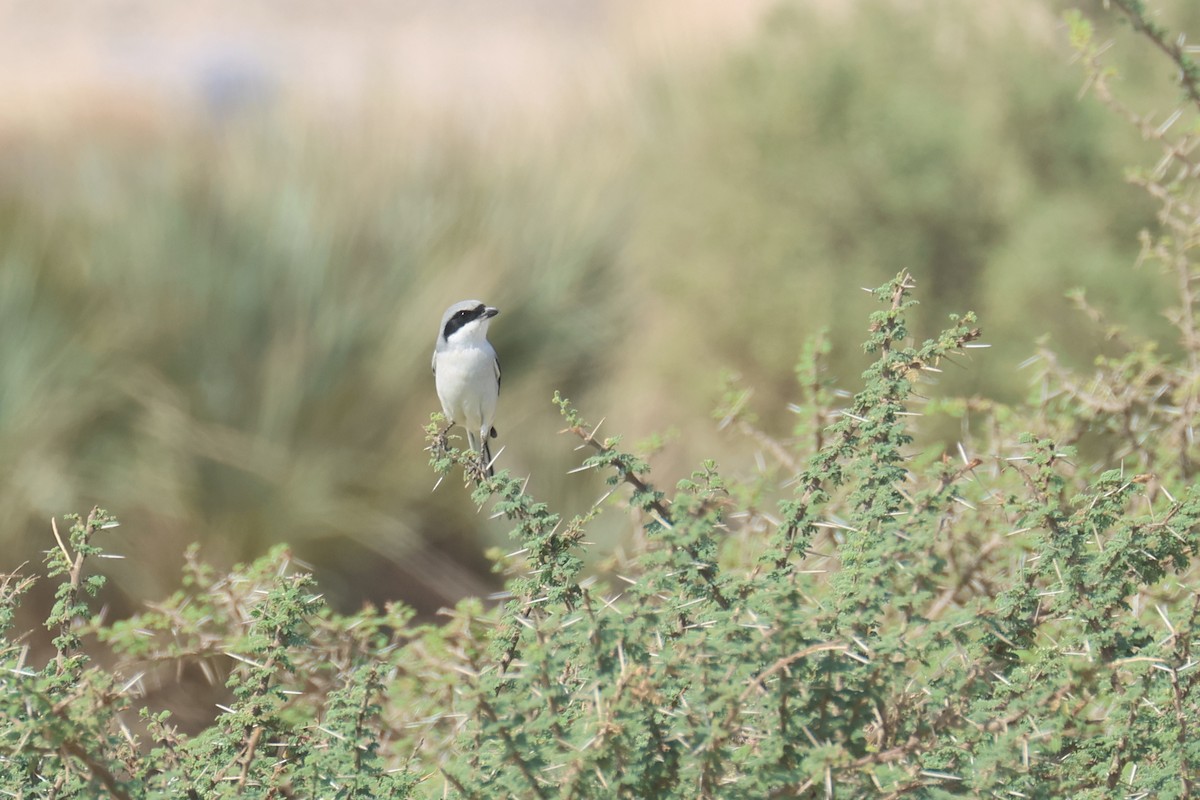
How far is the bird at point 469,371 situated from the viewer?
4594 millimetres

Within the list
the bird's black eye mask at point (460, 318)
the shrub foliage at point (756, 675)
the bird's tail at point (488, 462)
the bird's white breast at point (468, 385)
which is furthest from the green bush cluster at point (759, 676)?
the bird's black eye mask at point (460, 318)

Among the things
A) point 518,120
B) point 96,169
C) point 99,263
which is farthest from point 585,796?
point 518,120

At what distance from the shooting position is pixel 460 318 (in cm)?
495

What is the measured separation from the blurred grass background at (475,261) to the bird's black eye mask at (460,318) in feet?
12.4

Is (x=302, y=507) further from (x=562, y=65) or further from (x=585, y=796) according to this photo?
(x=562, y=65)

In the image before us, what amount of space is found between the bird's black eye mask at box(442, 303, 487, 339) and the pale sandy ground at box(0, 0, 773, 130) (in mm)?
7445

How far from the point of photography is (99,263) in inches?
351

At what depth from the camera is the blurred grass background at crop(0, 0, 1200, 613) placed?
8359mm

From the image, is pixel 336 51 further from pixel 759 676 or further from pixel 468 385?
pixel 759 676

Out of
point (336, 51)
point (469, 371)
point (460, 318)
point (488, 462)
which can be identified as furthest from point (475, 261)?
point (336, 51)

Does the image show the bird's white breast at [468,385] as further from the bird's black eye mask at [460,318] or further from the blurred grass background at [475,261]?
the blurred grass background at [475,261]

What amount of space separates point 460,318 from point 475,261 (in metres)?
4.42

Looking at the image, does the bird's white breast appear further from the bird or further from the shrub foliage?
the shrub foliage

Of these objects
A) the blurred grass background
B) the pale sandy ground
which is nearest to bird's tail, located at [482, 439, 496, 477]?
the blurred grass background
